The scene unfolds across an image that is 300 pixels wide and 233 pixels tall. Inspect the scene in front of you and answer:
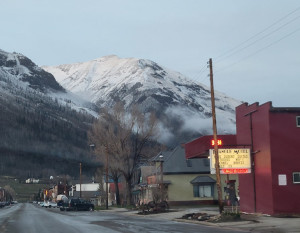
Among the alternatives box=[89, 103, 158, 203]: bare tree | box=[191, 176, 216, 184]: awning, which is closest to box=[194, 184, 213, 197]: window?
box=[191, 176, 216, 184]: awning

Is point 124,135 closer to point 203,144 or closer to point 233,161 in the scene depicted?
point 203,144

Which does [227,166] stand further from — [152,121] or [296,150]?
[152,121]

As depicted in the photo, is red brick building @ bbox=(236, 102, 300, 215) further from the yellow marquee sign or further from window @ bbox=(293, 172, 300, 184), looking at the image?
the yellow marquee sign

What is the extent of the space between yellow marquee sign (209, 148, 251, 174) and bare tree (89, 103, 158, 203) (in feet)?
111

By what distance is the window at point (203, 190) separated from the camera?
67.9 metres

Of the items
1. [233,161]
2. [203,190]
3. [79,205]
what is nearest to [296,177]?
[233,161]

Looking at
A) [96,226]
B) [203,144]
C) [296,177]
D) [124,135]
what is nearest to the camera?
[96,226]

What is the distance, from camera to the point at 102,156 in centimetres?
7225

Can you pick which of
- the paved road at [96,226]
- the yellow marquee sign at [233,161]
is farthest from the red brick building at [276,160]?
the paved road at [96,226]

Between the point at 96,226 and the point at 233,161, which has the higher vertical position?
the point at 233,161

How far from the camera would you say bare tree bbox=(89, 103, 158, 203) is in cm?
7012

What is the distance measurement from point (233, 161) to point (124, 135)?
112ft

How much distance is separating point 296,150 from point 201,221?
7.52 m

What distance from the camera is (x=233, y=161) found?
120 ft
